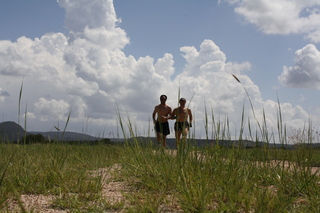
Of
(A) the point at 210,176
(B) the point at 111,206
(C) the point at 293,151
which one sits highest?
(C) the point at 293,151

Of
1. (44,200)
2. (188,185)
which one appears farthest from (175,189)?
(44,200)

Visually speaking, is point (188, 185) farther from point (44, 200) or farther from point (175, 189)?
point (44, 200)

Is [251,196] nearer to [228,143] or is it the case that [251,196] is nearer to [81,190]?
[228,143]

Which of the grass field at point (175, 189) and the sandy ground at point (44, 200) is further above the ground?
the grass field at point (175, 189)

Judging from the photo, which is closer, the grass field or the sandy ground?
the grass field

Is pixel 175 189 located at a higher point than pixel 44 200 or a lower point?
higher

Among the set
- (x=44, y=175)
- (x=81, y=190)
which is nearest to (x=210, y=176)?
(x=81, y=190)

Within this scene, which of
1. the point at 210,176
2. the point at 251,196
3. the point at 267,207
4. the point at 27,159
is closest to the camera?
the point at 267,207

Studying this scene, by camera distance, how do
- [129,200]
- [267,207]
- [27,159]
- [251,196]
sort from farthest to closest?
[27,159] < [129,200] < [251,196] < [267,207]

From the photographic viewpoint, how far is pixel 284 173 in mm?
A: 2947

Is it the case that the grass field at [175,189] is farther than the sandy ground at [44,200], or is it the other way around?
the sandy ground at [44,200]

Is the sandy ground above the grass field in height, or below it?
below

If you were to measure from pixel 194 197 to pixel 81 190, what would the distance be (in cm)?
104

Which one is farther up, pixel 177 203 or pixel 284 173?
pixel 284 173
